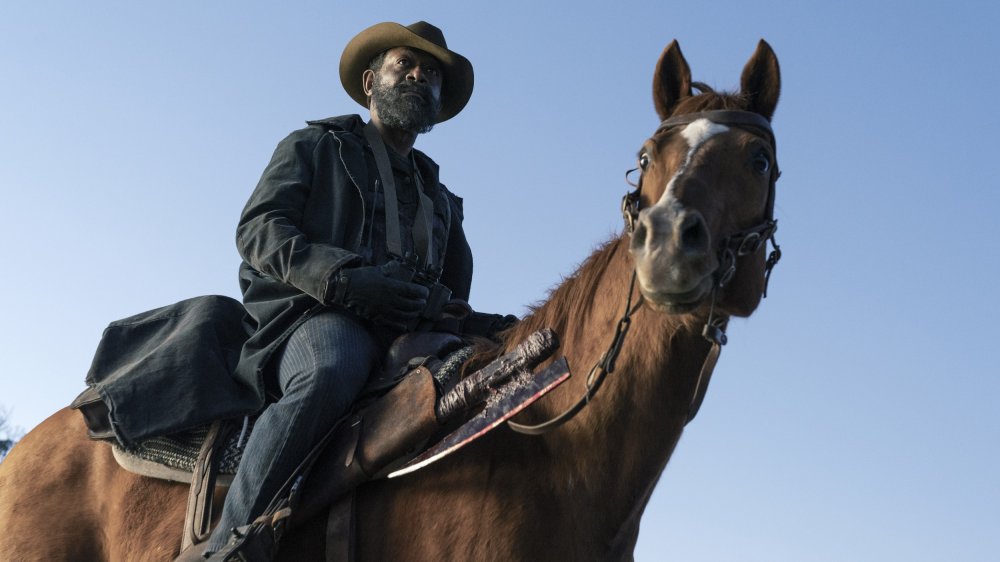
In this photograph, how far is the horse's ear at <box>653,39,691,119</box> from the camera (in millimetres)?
5352

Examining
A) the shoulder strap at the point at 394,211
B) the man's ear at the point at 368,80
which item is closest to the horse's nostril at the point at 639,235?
the shoulder strap at the point at 394,211

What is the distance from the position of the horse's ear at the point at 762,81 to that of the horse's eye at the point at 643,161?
0.56 m

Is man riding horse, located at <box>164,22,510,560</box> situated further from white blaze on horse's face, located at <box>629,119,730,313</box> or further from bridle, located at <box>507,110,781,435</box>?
white blaze on horse's face, located at <box>629,119,730,313</box>

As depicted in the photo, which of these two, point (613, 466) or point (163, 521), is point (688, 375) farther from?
point (163, 521)

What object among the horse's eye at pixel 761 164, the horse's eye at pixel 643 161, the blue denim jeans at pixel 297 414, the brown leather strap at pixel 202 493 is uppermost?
the horse's eye at pixel 761 164

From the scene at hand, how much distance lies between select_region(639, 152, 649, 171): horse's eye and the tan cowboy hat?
7.17ft

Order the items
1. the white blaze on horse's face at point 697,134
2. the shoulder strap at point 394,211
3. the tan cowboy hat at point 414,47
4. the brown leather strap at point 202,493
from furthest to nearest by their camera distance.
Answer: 1. the tan cowboy hat at point 414,47
2. the shoulder strap at point 394,211
3. the brown leather strap at point 202,493
4. the white blaze on horse's face at point 697,134

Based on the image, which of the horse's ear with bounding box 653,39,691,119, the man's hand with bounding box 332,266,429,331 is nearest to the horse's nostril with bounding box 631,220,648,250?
the horse's ear with bounding box 653,39,691,119

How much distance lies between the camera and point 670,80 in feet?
17.7

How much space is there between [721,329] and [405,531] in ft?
5.29

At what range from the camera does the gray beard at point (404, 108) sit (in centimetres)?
670

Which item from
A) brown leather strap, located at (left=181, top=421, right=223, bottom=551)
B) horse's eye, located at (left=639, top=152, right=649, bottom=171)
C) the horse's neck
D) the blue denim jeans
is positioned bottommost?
brown leather strap, located at (left=181, top=421, right=223, bottom=551)

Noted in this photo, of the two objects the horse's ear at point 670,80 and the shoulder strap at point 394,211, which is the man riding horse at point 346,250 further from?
the horse's ear at point 670,80

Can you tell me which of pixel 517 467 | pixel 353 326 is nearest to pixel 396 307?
pixel 353 326
